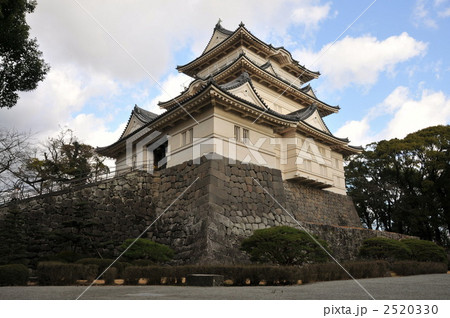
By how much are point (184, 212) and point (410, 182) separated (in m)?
25.4

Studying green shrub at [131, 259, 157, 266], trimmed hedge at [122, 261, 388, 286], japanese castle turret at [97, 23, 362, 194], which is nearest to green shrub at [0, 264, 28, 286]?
trimmed hedge at [122, 261, 388, 286]

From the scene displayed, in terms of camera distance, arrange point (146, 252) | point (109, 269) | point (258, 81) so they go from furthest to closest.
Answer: point (258, 81) → point (146, 252) → point (109, 269)

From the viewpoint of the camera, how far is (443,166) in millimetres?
30266

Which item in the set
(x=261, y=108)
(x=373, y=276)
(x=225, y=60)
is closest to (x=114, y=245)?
(x=261, y=108)

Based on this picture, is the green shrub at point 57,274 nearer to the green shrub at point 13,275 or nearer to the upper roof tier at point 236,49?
the green shrub at point 13,275

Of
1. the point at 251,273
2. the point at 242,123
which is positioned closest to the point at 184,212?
the point at 242,123

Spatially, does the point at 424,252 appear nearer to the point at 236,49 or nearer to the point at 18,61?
the point at 236,49

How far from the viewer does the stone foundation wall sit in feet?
48.2

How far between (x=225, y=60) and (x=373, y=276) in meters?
19.7

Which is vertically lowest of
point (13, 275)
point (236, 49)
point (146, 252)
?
point (13, 275)

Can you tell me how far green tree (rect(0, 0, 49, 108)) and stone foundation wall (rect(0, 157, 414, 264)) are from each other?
5126 mm

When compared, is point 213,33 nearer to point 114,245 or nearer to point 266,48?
point 266,48

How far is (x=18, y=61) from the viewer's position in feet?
41.0

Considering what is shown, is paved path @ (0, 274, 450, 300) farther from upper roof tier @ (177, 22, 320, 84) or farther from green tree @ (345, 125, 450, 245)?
green tree @ (345, 125, 450, 245)
